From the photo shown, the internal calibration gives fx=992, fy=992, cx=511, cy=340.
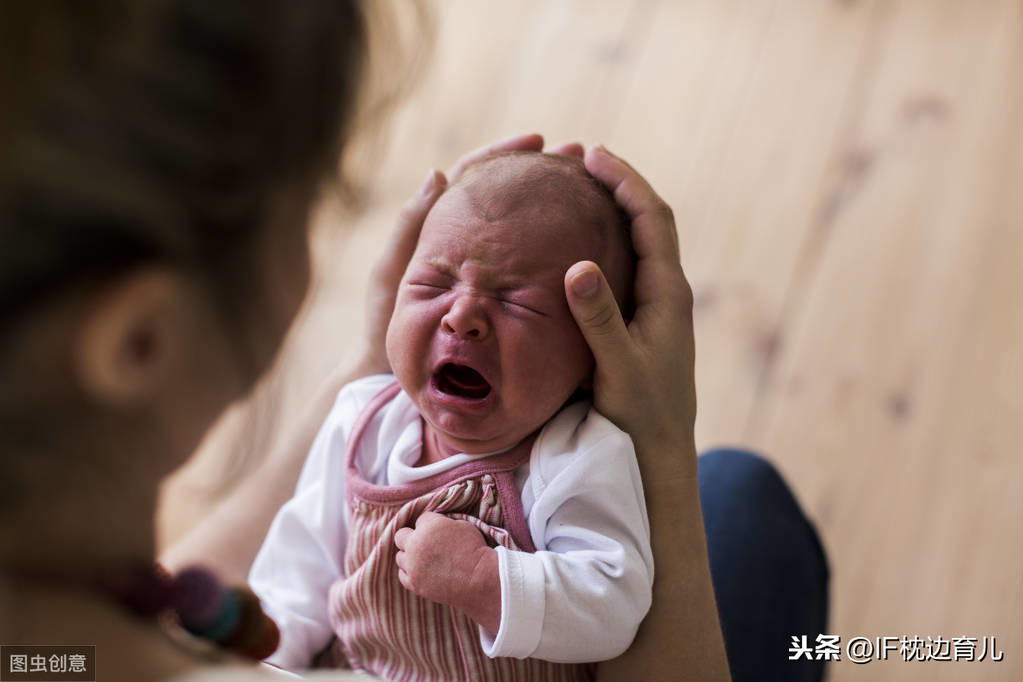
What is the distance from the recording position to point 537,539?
2.87ft

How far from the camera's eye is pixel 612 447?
0.86m

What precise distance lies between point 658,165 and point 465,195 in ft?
3.88

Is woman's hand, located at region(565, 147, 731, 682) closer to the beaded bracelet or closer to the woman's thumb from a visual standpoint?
the woman's thumb

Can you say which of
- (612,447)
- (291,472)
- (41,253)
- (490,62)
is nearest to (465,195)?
(612,447)

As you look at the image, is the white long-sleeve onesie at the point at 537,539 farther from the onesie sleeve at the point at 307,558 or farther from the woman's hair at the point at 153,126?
the woman's hair at the point at 153,126

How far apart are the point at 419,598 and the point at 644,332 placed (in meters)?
0.31

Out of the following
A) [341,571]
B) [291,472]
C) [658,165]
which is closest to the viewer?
[341,571]

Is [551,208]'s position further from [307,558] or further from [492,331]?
[307,558]

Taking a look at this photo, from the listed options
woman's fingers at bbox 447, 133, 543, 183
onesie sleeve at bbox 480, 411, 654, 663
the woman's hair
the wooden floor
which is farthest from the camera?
the wooden floor

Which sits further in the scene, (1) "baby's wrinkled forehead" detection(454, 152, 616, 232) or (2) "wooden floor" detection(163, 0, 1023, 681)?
(2) "wooden floor" detection(163, 0, 1023, 681)

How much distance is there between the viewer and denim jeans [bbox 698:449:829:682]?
108 centimetres

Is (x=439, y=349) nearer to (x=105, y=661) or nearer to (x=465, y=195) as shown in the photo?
(x=465, y=195)

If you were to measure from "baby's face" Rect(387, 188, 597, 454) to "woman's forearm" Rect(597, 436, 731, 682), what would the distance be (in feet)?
0.38

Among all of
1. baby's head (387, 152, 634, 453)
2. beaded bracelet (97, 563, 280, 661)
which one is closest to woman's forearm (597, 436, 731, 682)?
baby's head (387, 152, 634, 453)
